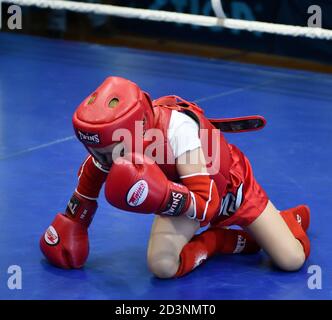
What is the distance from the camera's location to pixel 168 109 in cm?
223

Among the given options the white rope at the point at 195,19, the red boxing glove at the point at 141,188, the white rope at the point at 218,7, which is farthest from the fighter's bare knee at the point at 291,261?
the white rope at the point at 218,7

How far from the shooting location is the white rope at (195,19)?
394 centimetres

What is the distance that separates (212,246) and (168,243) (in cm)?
18

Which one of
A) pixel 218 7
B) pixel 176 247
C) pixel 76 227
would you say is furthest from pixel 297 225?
pixel 218 7

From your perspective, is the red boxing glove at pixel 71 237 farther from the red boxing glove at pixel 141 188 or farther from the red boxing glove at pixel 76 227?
the red boxing glove at pixel 141 188

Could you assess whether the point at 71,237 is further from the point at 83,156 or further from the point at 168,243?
the point at 83,156

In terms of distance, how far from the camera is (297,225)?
95.7 inches

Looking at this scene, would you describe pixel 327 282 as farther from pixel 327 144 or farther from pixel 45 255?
pixel 327 144

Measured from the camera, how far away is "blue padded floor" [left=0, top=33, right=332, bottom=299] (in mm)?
2174

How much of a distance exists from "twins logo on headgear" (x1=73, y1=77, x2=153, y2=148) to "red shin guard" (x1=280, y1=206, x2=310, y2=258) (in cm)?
60

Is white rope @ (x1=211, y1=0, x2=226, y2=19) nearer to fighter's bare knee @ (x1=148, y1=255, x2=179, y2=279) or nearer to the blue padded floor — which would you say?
the blue padded floor

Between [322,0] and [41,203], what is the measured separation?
2228 mm

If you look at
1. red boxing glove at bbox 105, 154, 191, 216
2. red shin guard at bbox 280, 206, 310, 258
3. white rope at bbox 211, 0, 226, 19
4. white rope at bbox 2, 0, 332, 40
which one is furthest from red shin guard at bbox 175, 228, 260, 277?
white rope at bbox 211, 0, 226, 19

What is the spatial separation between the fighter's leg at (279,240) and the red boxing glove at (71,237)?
0.46m
